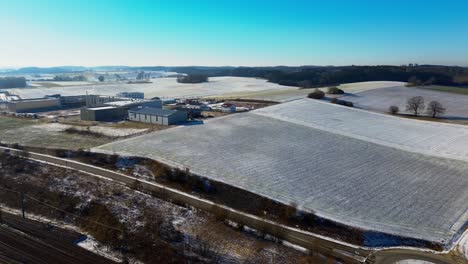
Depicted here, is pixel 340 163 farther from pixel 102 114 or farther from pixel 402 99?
pixel 402 99

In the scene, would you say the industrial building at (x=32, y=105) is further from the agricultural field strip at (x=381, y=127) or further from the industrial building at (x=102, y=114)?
the agricultural field strip at (x=381, y=127)

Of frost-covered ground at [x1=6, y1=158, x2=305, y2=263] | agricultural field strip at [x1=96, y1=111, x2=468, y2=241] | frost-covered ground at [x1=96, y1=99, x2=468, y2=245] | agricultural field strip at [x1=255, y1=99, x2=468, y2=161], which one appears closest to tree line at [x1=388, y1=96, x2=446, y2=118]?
agricultural field strip at [x1=255, y1=99, x2=468, y2=161]

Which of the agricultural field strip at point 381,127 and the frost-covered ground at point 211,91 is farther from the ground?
the frost-covered ground at point 211,91

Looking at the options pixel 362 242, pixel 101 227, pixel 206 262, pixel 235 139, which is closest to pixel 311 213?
pixel 362 242

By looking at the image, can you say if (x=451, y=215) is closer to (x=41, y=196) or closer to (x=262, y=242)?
(x=262, y=242)

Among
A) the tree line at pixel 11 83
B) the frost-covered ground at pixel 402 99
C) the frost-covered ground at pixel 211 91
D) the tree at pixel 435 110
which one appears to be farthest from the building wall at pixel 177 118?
the tree line at pixel 11 83

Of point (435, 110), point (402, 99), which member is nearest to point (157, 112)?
point (435, 110)

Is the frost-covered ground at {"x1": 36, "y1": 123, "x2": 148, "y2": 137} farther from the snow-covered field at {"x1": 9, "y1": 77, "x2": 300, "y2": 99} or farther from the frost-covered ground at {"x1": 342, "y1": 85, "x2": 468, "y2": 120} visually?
the snow-covered field at {"x1": 9, "y1": 77, "x2": 300, "y2": 99}
